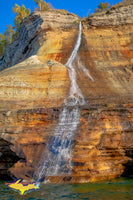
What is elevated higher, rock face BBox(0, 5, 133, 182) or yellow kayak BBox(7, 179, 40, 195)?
rock face BBox(0, 5, 133, 182)

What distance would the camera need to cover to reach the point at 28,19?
96.3ft

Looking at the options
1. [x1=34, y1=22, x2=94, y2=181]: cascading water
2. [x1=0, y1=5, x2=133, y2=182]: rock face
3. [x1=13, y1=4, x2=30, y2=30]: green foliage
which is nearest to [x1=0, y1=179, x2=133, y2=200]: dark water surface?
[x1=0, y1=5, x2=133, y2=182]: rock face

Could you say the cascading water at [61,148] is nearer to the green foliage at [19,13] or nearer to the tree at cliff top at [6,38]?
the green foliage at [19,13]

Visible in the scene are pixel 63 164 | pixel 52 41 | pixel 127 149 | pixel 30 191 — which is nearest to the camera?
pixel 30 191

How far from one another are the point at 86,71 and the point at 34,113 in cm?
883

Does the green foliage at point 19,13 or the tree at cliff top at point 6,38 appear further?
the tree at cliff top at point 6,38

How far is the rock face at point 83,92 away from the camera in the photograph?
12.6 metres

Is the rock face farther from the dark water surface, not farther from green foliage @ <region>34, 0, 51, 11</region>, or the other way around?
green foliage @ <region>34, 0, 51, 11</region>

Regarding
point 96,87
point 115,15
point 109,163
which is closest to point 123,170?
point 109,163

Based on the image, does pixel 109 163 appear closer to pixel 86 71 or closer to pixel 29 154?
pixel 29 154

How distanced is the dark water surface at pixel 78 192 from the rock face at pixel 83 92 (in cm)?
96

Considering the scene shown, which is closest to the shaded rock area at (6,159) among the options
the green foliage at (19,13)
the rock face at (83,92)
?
the rock face at (83,92)

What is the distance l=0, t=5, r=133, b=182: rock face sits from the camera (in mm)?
12586

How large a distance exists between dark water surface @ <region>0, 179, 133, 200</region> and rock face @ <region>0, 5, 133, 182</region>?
0.96m
